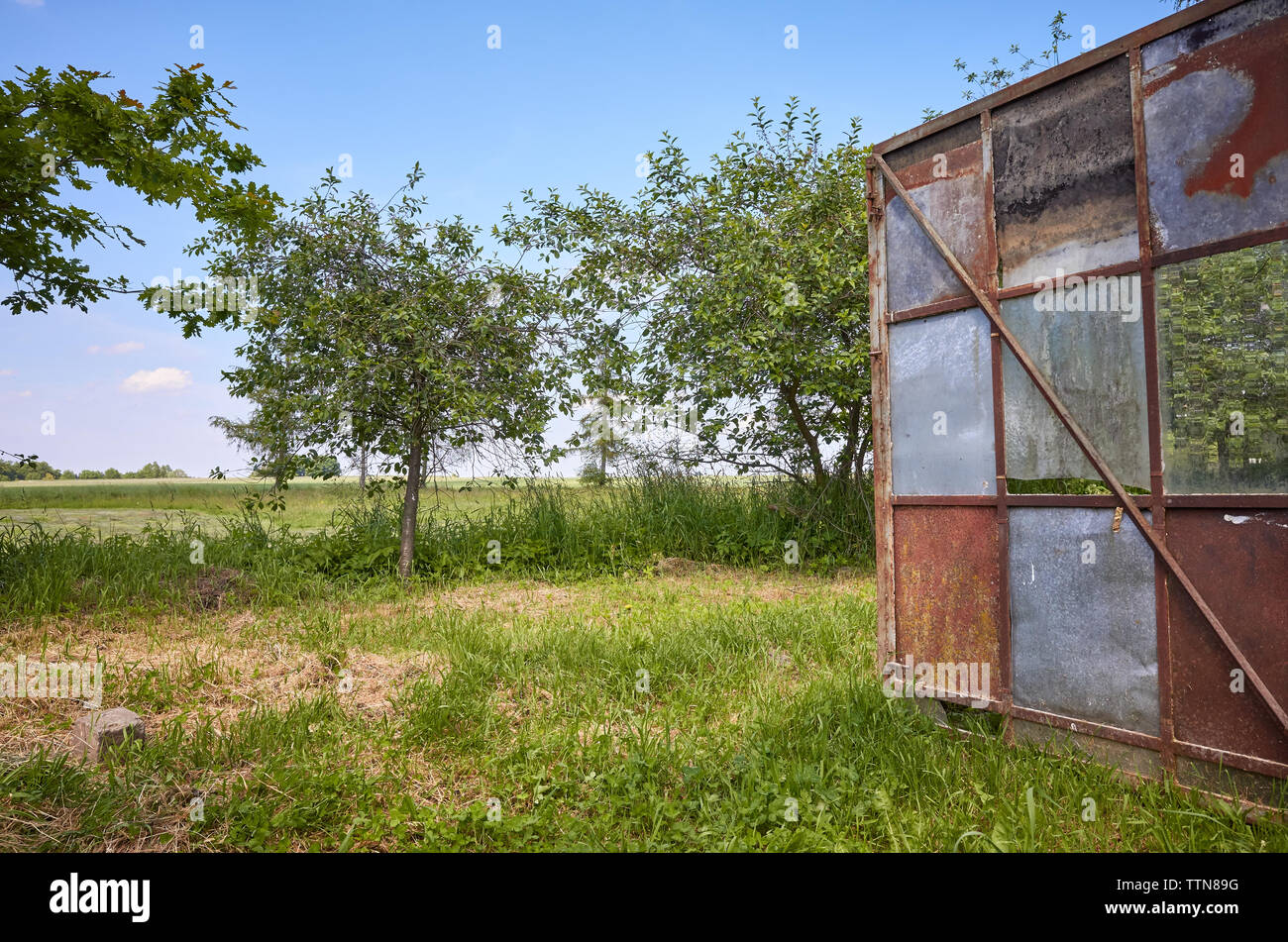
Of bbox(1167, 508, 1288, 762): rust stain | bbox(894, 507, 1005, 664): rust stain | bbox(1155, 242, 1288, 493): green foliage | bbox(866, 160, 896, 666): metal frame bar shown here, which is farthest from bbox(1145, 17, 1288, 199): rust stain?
bbox(894, 507, 1005, 664): rust stain

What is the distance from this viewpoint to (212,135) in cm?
767

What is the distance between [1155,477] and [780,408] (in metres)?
7.76

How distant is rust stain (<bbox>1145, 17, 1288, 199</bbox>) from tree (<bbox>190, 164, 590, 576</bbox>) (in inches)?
288

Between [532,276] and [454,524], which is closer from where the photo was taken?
[532,276]

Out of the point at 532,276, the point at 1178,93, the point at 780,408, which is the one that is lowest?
the point at 780,408

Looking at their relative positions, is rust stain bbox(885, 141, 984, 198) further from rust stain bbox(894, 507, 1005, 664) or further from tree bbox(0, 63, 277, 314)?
tree bbox(0, 63, 277, 314)

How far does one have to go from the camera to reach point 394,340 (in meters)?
9.62

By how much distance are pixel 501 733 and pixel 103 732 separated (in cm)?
216

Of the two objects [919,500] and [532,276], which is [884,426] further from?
[532,276]

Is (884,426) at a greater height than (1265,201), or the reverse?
(1265,201)

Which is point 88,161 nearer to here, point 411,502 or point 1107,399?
point 411,502

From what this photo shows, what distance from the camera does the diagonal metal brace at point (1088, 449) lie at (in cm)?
365

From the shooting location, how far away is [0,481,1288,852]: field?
3.56 metres
